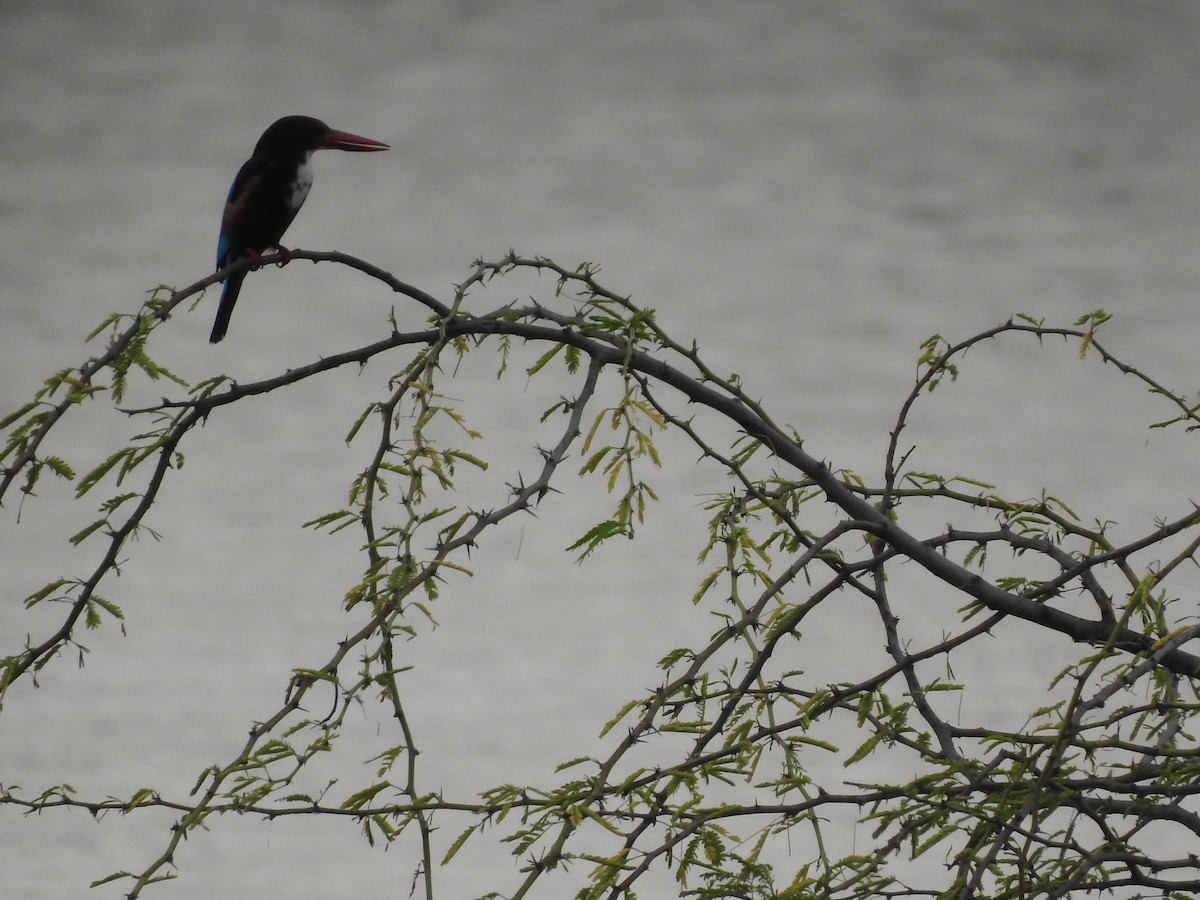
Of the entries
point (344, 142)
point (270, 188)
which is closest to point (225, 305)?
point (270, 188)

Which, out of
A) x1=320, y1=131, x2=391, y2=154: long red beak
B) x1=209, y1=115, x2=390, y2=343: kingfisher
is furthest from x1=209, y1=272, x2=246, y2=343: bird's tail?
x1=320, y1=131, x2=391, y2=154: long red beak

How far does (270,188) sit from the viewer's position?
2070 mm

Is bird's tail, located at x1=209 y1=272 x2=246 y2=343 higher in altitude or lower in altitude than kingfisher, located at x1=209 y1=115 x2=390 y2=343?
lower

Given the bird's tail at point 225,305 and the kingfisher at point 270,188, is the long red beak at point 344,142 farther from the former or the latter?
the bird's tail at point 225,305

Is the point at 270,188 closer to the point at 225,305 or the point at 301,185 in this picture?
the point at 301,185

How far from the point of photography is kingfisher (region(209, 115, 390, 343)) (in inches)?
81.3

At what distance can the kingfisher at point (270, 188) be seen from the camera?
206cm

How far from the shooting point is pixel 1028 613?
4.23ft

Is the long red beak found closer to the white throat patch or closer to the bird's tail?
the white throat patch

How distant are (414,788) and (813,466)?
0.49 meters

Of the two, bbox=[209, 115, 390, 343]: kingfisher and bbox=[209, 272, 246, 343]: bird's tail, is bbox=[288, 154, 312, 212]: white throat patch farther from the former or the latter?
bbox=[209, 272, 246, 343]: bird's tail

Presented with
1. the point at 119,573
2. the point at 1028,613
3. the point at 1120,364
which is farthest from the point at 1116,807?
the point at 119,573

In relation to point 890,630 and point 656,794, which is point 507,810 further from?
point 890,630

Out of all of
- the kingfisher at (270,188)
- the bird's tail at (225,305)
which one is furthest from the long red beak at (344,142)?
the bird's tail at (225,305)
